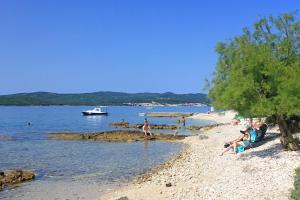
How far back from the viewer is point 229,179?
1962 cm

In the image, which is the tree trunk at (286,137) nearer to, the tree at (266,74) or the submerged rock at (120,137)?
the tree at (266,74)

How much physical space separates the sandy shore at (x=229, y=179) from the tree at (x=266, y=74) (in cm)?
240

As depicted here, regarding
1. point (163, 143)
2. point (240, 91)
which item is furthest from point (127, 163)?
point (163, 143)

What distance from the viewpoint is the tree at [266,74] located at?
21.8 meters

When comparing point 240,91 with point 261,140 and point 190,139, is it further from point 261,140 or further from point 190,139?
point 190,139

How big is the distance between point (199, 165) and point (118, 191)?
21.3 feet

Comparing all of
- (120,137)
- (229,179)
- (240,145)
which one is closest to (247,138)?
(240,145)

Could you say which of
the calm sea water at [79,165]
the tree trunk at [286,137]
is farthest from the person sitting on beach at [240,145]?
the calm sea water at [79,165]

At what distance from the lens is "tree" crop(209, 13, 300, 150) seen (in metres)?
21.8

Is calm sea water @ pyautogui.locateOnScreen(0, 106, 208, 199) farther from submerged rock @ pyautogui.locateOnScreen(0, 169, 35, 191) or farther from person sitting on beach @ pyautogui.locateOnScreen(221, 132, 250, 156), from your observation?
person sitting on beach @ pyautogui.locateOnScreen(221, 132, 250, 156)

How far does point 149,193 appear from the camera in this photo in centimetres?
1945

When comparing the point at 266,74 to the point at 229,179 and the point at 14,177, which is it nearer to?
the point at 229,179

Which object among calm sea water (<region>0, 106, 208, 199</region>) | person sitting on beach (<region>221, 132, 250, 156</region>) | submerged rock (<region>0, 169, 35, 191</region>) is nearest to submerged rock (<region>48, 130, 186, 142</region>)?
calm sea water (<region>0, 106, 208, 199</region>)

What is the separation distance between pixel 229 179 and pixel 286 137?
659 centimetres
